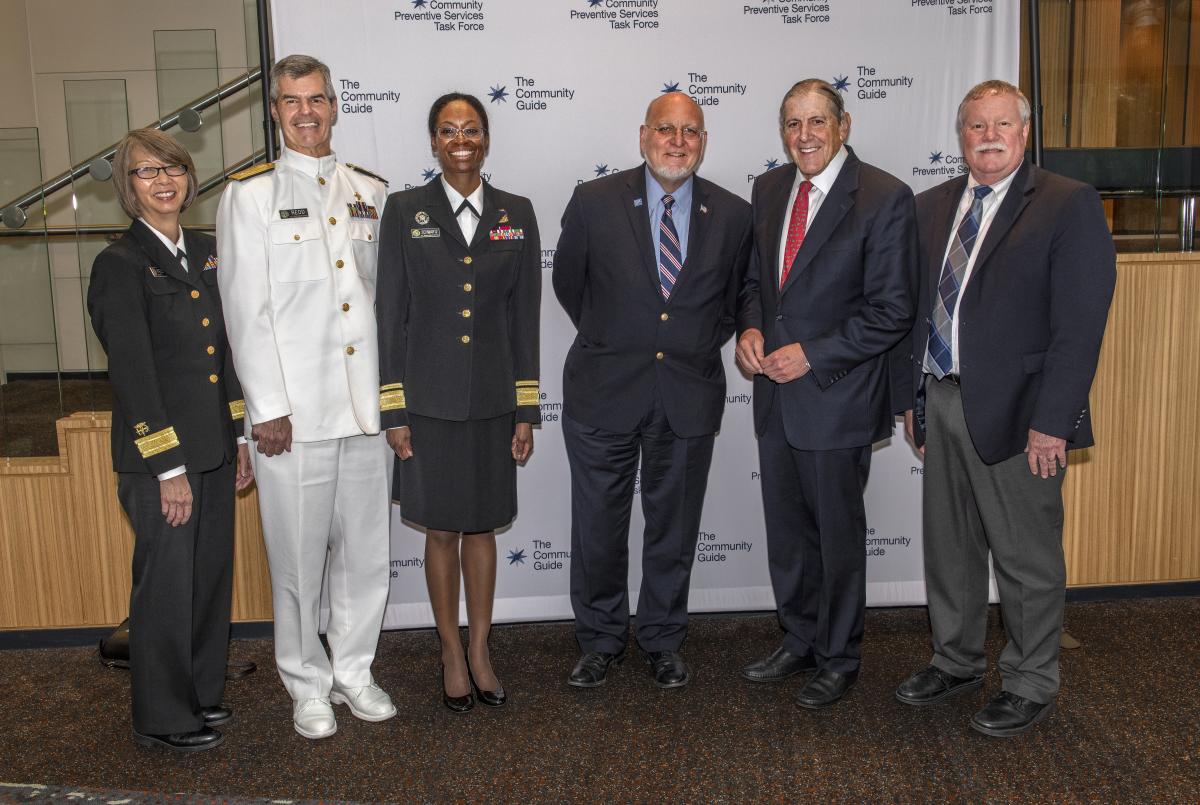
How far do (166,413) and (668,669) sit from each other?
1.77 metres

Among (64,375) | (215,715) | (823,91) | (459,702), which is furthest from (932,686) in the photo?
(64,375)

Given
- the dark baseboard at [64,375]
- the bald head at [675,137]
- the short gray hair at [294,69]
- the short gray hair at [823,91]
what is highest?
the short gray hair at [294,69]

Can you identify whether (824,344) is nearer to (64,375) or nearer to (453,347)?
(453,347)

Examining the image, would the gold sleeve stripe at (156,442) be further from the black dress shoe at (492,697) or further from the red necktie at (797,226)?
the red necktie at (797,226)

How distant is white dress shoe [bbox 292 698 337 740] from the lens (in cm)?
289

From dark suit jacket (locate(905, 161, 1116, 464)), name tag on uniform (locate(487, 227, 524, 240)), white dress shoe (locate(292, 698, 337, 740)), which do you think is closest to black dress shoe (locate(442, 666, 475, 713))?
white dress shoe (locate(292, 698, 337, 740))

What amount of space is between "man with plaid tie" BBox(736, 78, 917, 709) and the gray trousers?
218 mm

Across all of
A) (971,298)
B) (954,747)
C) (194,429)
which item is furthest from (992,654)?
(194,429)

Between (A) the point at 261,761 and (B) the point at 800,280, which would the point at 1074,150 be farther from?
(A) the point at 261,761

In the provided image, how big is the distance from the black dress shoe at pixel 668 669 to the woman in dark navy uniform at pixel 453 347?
0.54 meters

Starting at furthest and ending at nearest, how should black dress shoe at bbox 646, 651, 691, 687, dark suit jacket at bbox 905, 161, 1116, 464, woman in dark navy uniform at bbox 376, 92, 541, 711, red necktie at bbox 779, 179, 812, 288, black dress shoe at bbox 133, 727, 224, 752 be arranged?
1. black dress shoe at bbox 646, 651, 691, 687
2. red necktie at bbox 779, 179, 812, 288
3. woman in dark navy uniform at bbox 376, 92, 541, 711
4. black dress shoe at bbox 133, 727, 224, 752
5. dark suit jacket at bbox 905, 161, 1116, 464

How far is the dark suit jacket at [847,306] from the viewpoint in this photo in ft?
9.52

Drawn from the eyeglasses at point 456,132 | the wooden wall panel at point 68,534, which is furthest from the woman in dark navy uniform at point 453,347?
the wooden wall panel at point 68,534

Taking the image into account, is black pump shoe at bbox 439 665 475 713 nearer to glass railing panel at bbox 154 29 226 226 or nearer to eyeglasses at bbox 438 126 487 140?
eyeglasses at bbox 438 126 487 140
